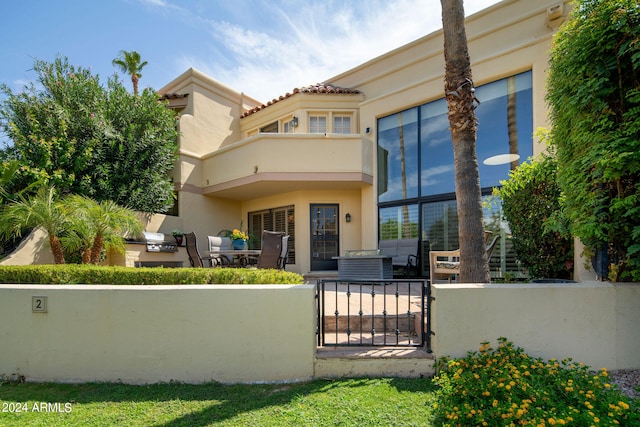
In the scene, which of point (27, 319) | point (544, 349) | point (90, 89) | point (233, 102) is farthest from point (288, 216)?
point (544, 349)

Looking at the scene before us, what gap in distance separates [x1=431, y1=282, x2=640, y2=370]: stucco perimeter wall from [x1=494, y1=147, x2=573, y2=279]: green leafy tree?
136 centimetres

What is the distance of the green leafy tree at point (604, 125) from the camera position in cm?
299

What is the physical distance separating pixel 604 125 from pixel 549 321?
2138mm

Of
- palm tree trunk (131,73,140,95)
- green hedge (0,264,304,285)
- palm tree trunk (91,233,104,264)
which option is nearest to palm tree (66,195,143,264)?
palm tree trunk (91,233,104,264)

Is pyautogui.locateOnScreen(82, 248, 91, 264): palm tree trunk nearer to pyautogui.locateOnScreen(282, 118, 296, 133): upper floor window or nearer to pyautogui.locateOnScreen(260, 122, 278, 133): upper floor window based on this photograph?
pyautogui.locateOnScreen(282, 118, 296, 133): upper floor window

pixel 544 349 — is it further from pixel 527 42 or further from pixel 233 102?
pixel 233 102

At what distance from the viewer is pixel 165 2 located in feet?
25.8

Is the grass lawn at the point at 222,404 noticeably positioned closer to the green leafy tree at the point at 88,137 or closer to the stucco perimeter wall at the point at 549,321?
the stucco perimeter wall at the point at 549,321

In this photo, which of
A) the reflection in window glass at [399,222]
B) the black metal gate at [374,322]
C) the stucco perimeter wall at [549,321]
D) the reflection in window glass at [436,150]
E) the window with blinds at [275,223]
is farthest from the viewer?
the window with blinds at [275,223]

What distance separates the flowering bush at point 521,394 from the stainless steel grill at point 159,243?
27.5 feet

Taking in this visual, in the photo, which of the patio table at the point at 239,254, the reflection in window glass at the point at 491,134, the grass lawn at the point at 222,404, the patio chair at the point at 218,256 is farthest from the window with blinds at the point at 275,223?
the grass lawn at the point at 222,404

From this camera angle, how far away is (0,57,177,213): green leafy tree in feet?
24.7

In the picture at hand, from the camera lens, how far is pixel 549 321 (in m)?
3.23

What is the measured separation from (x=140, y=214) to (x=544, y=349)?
31.6 feet
